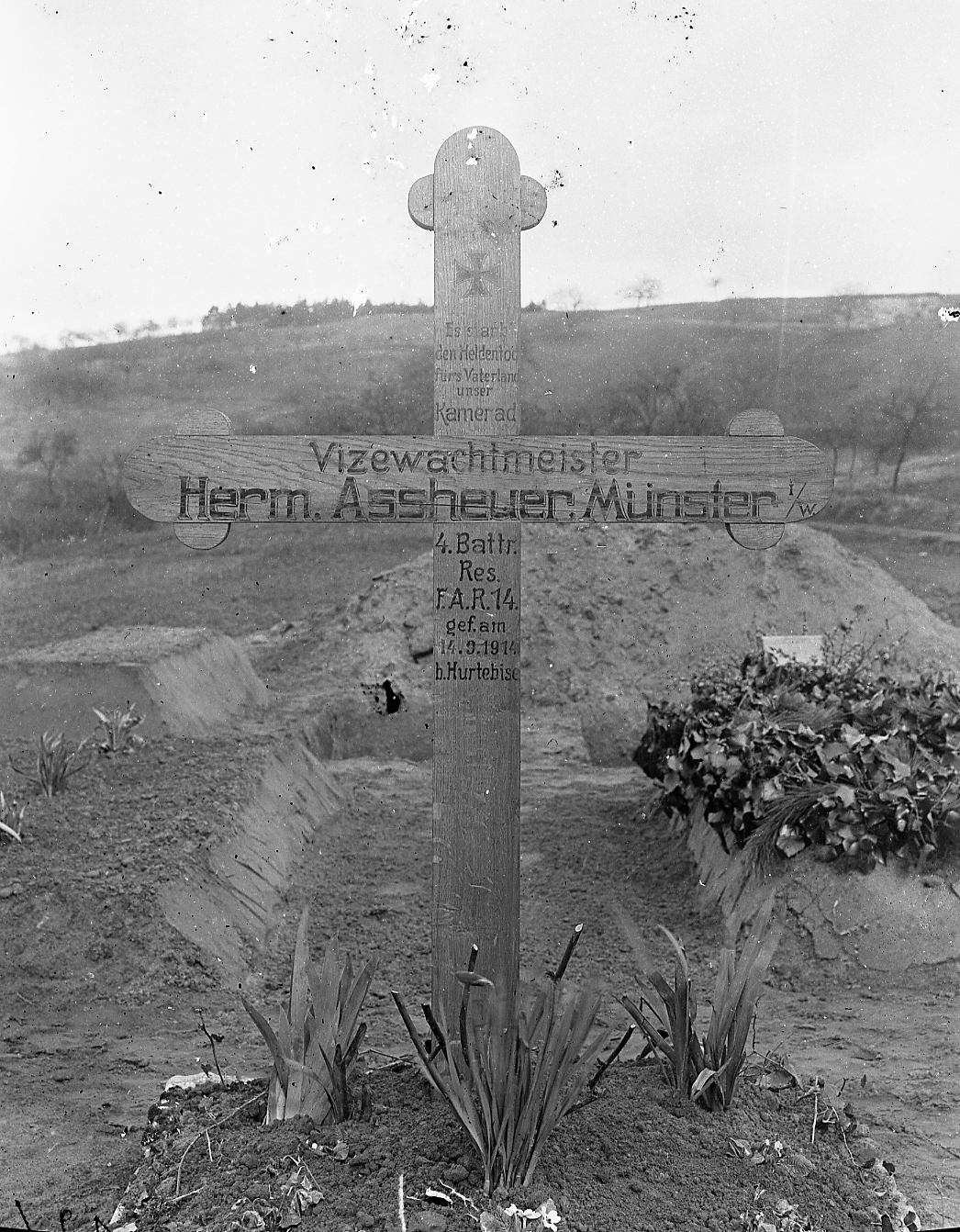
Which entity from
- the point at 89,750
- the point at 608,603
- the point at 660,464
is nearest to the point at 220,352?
the point at 608,603

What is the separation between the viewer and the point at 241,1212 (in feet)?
7.65

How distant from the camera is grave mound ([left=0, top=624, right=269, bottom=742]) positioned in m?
6.94

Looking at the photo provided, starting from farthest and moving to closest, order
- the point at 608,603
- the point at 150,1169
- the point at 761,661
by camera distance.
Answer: the point at 608,603 → the point at 761,661 → the point at 150,1169

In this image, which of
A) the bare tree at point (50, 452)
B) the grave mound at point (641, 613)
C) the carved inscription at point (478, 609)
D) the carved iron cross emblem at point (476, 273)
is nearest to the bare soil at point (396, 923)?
the grave mound at point (641, 613)

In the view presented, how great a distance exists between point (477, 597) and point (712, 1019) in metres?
1.17

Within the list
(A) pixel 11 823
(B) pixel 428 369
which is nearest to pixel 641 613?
(B) pixel 428 369

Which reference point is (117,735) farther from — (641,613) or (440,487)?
(641,613)

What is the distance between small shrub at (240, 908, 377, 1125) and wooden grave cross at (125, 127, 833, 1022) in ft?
0.90

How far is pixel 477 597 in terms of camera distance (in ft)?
9.12

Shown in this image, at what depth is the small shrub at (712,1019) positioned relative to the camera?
2.59 metres

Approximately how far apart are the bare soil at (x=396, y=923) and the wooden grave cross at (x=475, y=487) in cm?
57

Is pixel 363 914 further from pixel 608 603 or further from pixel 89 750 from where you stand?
pixel 608 603

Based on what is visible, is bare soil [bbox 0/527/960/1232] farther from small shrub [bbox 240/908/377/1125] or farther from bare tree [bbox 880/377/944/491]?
bare tree [bbox 880/377/944/491]

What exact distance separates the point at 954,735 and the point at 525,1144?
3591 millimetres
